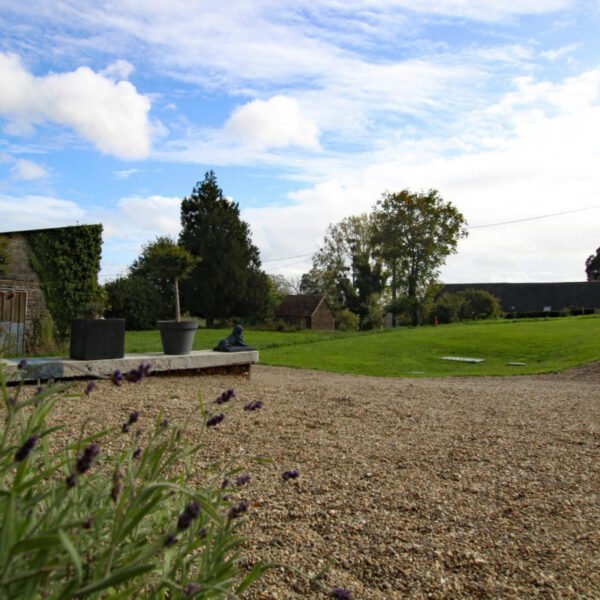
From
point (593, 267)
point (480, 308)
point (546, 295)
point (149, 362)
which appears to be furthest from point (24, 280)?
point (593, 267)

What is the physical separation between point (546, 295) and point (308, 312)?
26.8 metres

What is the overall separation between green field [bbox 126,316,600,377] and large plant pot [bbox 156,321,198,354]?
4736 mm

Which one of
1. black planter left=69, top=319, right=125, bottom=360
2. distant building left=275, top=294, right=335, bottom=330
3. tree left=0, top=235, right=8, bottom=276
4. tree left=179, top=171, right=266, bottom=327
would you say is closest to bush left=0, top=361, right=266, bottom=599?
black planter left=69, top=319, right=125, bottom=360

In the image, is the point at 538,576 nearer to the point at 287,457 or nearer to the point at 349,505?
the point at 349,505

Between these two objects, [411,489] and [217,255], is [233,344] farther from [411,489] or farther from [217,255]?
[217,255]

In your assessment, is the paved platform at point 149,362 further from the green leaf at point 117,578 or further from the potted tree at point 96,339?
the green leaf at point 117,578

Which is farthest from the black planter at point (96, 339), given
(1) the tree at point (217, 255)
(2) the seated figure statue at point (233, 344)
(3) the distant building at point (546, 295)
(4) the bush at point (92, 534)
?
(3) the distant building at point (546, 295)

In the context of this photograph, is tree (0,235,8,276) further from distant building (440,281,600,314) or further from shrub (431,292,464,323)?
distant building (440,281,600,314)

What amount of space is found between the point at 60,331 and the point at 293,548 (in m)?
13.5

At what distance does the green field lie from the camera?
1441 centimetres

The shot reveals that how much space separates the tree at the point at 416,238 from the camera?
41125 millimetres

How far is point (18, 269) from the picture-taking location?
15.0 meters

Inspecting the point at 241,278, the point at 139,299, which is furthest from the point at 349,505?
the point at 241,278

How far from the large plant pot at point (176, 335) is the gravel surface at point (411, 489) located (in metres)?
1.83
